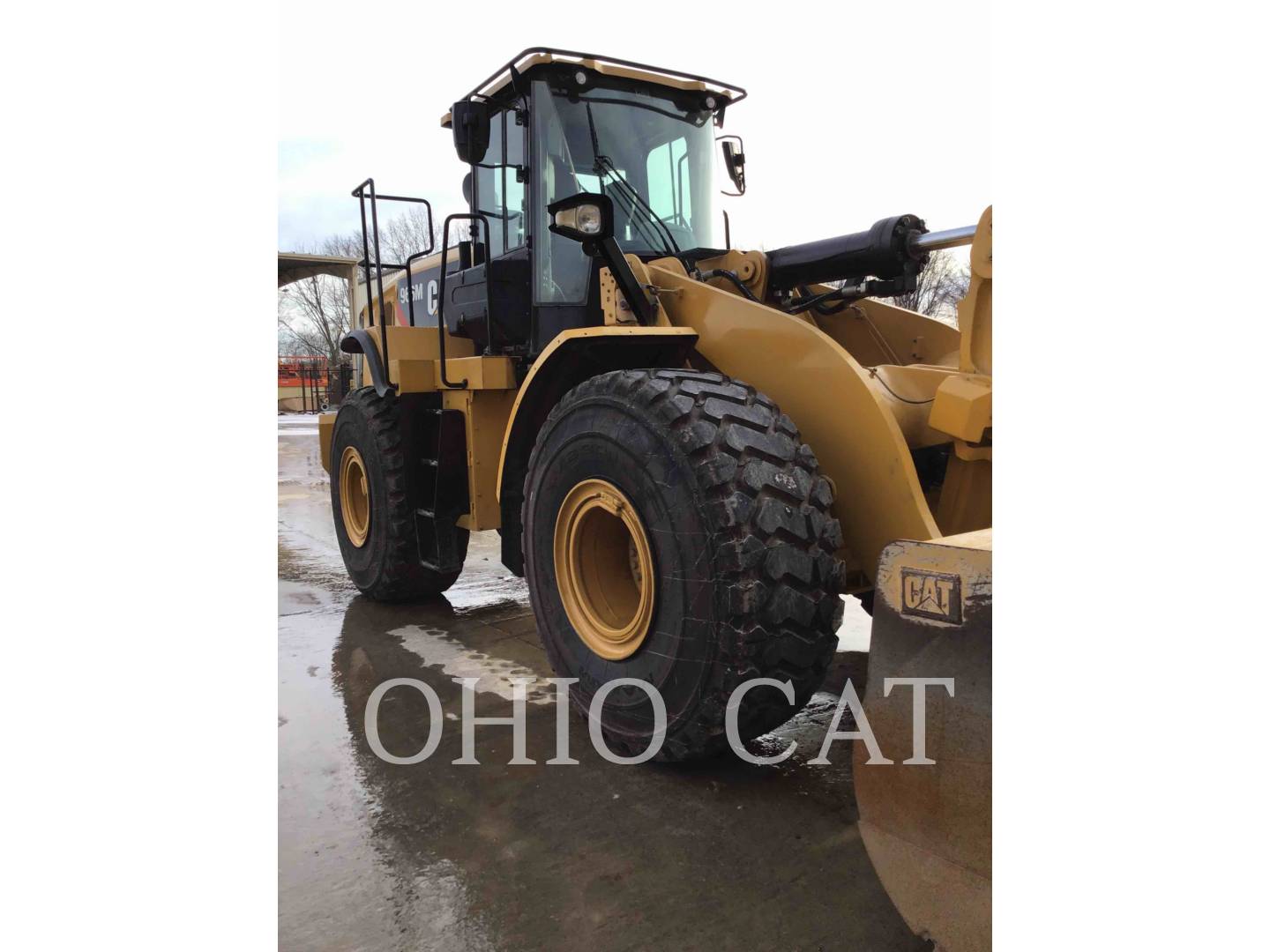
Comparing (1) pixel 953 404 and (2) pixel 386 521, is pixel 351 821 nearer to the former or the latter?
(1) pixel 953 404

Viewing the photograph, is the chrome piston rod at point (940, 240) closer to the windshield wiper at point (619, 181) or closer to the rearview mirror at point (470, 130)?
the windshield wiper at point (619, 181)

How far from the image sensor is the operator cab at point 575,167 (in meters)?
4.58

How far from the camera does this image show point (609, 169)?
4617 mm

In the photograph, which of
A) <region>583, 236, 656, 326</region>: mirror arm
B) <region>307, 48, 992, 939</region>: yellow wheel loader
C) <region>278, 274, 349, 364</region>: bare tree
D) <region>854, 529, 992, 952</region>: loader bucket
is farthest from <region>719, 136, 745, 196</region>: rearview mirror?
<region>278, 274, 349, 364</region>: bare tree

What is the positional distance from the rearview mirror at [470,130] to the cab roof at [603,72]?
23 cm

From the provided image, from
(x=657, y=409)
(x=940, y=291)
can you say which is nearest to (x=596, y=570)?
(x=657, y=409)

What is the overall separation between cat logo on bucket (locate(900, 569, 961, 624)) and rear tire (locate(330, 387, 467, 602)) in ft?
12.8

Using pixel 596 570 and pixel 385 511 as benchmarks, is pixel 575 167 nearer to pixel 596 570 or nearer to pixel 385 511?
pixel 596 570

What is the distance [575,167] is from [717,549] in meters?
2.47

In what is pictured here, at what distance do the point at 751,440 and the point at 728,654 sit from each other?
655 millimetres

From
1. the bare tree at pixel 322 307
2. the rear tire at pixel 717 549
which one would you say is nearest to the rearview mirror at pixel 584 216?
the rear tire at pixel 717 549

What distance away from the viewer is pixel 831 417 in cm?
329

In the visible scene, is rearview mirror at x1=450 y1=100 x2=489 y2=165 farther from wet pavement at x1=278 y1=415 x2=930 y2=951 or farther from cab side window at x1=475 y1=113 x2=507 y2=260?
wet pavement at x1=278 y1=415 x2=930 y2=951

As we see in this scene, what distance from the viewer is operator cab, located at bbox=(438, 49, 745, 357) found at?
15.0 feet
